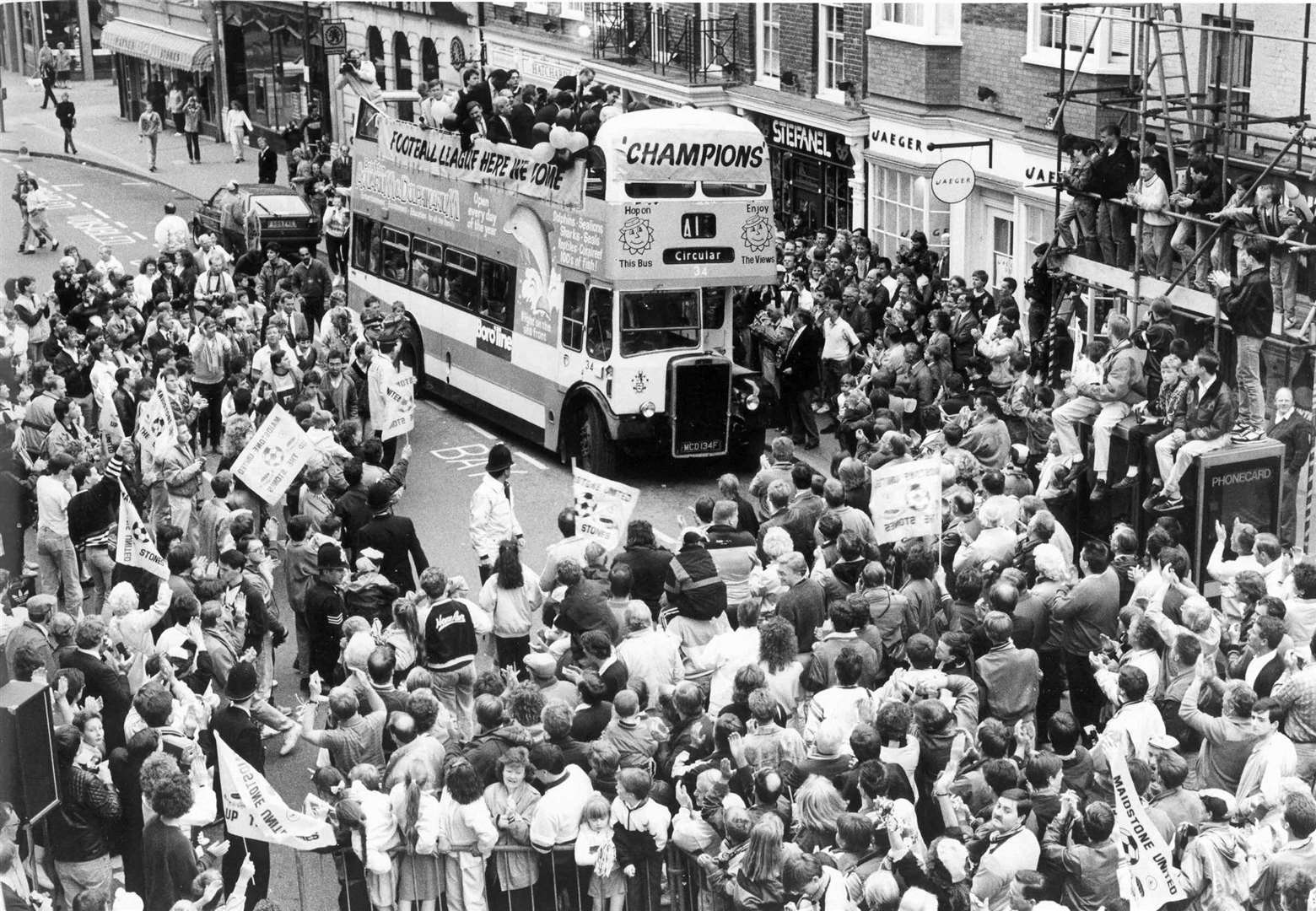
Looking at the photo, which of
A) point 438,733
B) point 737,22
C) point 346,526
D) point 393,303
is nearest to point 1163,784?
point 438,733

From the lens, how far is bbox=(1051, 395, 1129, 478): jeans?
14.2 m

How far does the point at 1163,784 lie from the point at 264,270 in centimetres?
1801

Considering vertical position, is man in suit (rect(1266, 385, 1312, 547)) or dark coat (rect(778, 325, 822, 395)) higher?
man in suit (rect(1266, 385, 1312, 547))

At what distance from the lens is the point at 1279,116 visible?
57.6 feet

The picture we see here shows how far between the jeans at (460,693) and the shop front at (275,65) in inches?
1318

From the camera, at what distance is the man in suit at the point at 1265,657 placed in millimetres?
9922

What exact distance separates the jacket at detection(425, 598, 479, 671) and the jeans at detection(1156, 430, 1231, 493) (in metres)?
5.45

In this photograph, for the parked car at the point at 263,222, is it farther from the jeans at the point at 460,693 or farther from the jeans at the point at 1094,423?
the jeans at the point at 460,693

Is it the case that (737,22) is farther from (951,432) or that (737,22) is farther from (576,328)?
(951,432)

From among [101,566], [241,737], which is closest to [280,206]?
[101,566]

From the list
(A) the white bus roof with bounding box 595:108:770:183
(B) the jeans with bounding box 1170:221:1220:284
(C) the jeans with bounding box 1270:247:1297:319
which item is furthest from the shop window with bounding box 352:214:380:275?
(C) the jeans with bounding box 1270:247:1297:319

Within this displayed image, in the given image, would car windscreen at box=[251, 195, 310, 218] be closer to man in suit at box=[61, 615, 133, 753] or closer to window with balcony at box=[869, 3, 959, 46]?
window with balcony at box=[869, 3, 959, 46]

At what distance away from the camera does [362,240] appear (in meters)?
23.2

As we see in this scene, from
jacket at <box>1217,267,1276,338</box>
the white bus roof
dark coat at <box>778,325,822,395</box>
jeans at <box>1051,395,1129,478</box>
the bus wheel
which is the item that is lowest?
the bus wheel
